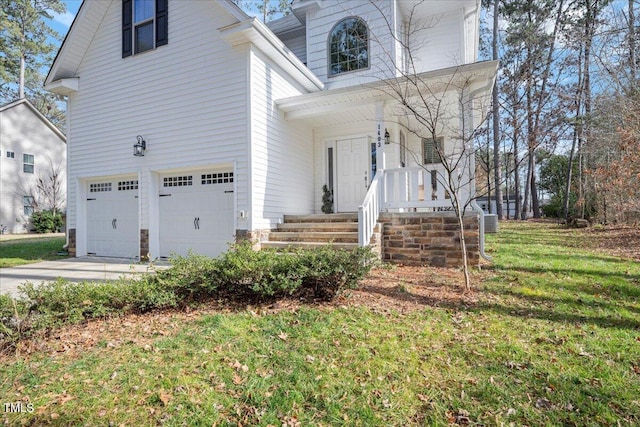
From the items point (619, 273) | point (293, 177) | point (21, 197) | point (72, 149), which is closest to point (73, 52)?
point (72, 149)

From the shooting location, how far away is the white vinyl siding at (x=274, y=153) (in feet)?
23.6

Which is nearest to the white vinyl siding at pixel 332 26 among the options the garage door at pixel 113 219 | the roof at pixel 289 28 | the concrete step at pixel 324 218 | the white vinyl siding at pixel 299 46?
the white vinyl siding at pixel 299 46

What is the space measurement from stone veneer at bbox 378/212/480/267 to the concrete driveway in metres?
4.51

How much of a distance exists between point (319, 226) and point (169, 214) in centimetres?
385

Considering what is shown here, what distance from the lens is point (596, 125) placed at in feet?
37.8

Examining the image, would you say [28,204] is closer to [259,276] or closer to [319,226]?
[319,226]

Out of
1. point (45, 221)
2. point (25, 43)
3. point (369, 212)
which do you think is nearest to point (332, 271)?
point (369, 212)

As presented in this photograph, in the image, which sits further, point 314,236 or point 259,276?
point 314,236

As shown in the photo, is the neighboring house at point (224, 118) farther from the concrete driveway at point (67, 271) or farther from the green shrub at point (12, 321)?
the green shrub at point (12, 321)

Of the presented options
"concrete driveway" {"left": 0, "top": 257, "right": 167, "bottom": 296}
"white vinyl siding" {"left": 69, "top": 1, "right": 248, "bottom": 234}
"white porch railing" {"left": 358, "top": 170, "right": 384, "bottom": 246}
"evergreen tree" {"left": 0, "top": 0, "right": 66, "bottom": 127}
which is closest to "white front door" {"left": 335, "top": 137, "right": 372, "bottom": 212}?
"white porch railing" {"left": 358, "top": 170, "right": 384, "bottom": 246}

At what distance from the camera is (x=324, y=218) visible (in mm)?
7656

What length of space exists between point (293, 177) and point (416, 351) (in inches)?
243

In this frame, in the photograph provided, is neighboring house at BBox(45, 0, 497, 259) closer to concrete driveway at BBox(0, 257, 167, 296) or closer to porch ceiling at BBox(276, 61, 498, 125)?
porch ceiling at BBox(276, 61, 498, 125)

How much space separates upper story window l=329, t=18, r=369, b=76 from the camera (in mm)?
9641
